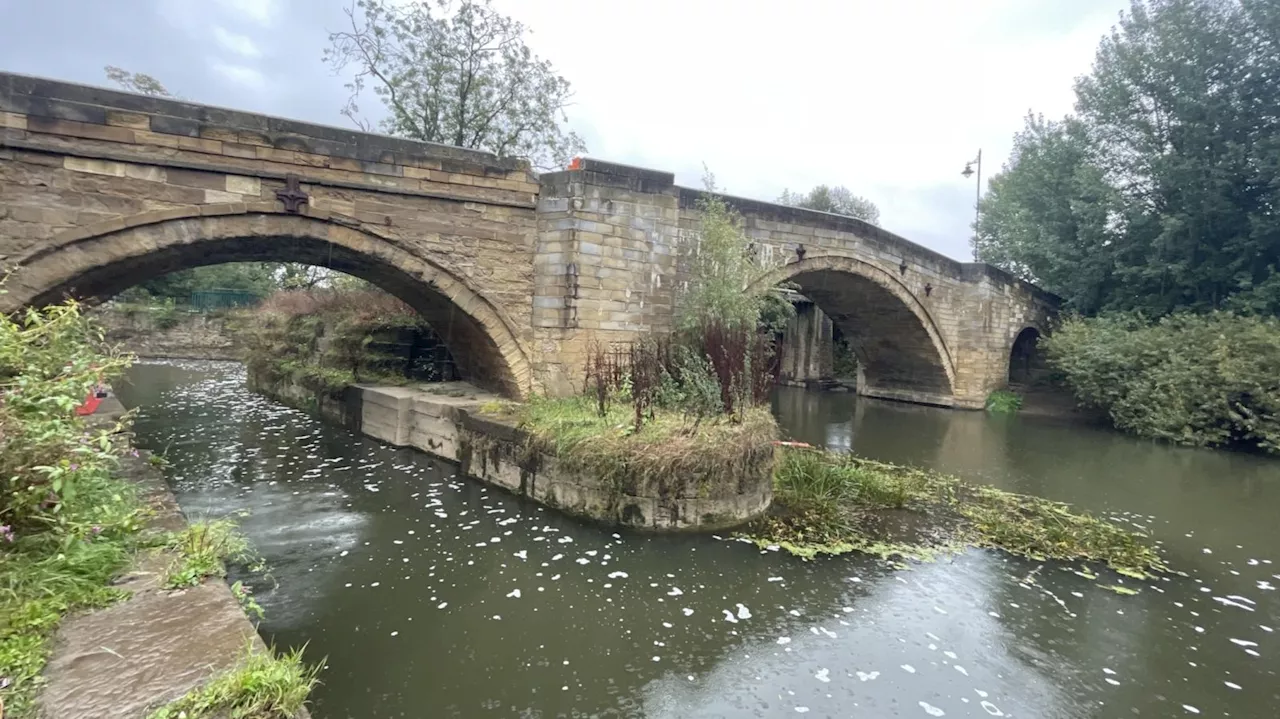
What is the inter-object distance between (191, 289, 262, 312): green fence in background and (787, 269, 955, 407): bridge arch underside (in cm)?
2141

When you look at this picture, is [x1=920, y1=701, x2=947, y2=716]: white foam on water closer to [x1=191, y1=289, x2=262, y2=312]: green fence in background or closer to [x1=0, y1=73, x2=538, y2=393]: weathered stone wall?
[x1=0, y1=73, x2=538, y2=393]: weathered stone wall

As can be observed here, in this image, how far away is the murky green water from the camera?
333cm

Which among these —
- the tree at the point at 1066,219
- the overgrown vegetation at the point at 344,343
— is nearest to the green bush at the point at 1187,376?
the tree at the point at 1066,219

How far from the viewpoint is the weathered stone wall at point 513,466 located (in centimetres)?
554

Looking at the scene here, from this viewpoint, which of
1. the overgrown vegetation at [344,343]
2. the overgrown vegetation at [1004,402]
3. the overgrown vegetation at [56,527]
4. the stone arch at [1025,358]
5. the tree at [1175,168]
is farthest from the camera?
the stone arch at [1025,358]

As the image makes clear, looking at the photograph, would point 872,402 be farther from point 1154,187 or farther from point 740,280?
point 740,280

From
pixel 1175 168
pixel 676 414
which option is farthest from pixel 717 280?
pixel 1175 168

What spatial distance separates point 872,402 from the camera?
1703cm

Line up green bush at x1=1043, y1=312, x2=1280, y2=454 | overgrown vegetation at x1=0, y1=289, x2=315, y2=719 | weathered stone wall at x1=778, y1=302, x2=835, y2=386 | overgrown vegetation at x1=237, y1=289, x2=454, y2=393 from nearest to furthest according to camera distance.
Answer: overgrown vegetation at x1=0, y1=289, x2=315, y2=719 < overgrown vegetation at x1=237, y1=289, x2=454, y2=393 < green bush at x1=1043, y1=312, x2=1280, y2=454 < weathered stone wall at x1=778, y1=302, x2=835, y2=386

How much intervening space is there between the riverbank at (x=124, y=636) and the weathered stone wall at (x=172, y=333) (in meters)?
22.1

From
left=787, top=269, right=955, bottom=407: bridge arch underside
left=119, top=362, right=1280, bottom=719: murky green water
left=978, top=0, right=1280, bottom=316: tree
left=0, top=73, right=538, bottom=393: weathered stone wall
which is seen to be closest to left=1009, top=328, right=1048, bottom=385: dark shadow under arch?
left=978, top=0, right=1280, bottom=316: tree

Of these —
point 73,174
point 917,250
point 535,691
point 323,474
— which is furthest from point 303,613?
point 917,250

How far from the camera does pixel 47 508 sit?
2.87m

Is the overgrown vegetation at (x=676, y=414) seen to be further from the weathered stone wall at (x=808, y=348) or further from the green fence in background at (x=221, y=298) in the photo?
the green fence in background at (x=221, y=298)
